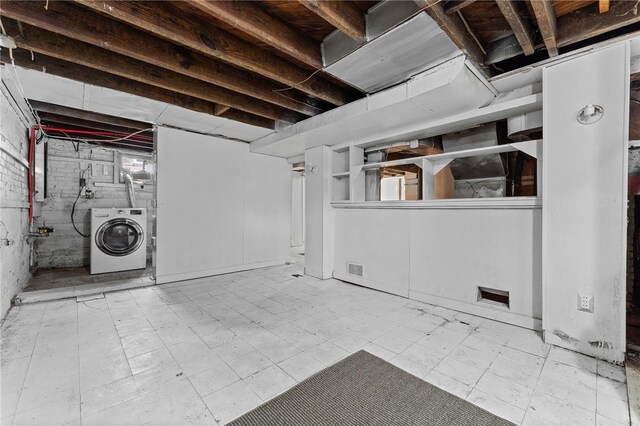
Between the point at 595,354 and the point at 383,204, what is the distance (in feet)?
8.11

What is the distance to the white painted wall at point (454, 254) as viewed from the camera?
2.67 metres

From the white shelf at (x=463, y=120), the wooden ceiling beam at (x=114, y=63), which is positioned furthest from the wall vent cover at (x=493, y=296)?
the wooden ceiling beam at (x=114, y=63)

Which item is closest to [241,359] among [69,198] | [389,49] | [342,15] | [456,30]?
Result: [342,15]

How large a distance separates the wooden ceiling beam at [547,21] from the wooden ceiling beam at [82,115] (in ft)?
16.1

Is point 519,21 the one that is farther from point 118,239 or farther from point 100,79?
point 118,239

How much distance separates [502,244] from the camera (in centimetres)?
281

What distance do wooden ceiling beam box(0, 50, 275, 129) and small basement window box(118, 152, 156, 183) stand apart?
301 cm

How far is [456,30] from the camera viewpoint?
6.53 ft

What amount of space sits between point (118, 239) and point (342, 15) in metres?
5.08

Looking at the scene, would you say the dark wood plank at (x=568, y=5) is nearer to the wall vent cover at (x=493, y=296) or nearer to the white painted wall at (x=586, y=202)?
the white painted wall at (x=586, y=202)

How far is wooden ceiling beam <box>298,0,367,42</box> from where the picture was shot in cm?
173

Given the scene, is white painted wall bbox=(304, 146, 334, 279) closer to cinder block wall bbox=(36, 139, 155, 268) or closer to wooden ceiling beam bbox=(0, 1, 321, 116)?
wooden ceiling beam bbox=(0, 1, 321, 116)

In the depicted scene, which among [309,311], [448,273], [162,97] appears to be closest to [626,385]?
[448,273]

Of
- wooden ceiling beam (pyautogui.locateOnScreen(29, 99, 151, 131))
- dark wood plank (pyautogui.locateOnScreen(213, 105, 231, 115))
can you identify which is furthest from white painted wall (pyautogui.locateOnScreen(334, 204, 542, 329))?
wooden ceiling beam (pyautogui.locateOnScreen(29, 99, 151, 131))
